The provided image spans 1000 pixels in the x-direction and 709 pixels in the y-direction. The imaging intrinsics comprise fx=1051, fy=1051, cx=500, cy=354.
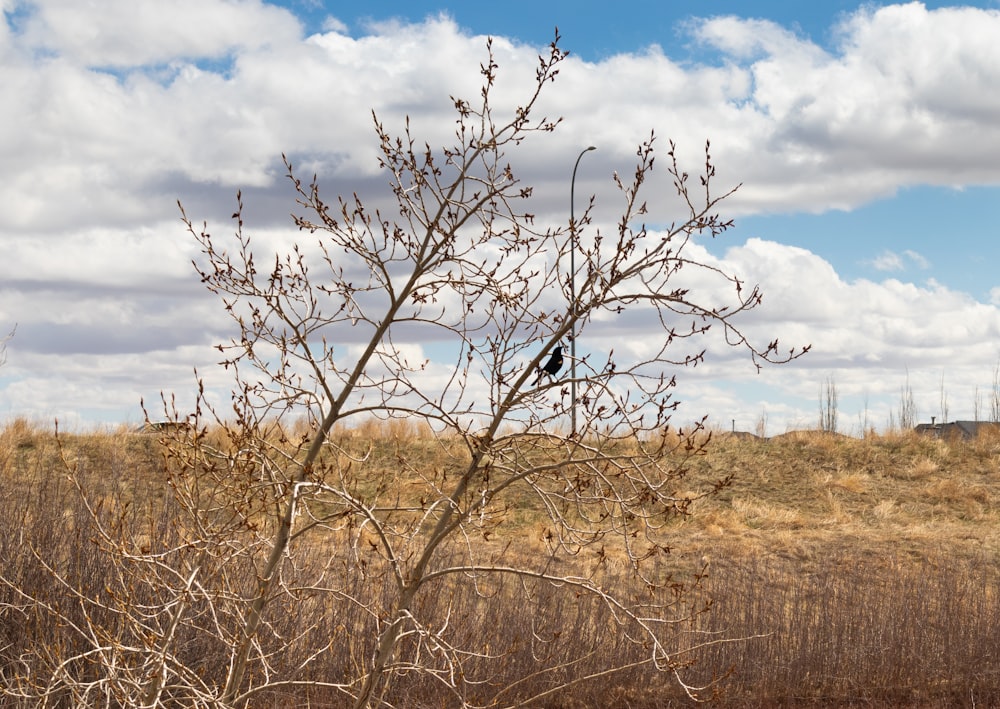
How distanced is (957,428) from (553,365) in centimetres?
2355

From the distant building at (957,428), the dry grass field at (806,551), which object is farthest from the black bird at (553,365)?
the distant building at (957,428)

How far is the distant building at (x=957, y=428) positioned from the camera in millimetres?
23484

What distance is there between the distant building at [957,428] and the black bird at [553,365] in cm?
2014

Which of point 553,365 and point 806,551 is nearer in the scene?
point 553,365

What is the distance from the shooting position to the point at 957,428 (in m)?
25.9


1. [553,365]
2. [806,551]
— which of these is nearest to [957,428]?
[806,551]

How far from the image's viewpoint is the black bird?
501 centimetres

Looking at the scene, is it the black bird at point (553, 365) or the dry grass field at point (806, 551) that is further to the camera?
the dry grass field at point (806, 551)

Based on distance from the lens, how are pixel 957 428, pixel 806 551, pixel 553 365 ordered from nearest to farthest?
pixel 553 365 < pixel 806 551 < pixel 957 428

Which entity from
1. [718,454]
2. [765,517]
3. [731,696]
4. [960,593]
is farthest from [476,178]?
[718,454]

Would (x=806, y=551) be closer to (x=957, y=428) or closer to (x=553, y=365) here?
(x=553, y=365)

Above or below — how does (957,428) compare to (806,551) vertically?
above

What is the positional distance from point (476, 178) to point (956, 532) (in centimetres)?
Result: 1404

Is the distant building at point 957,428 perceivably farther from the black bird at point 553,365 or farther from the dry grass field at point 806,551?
the black bird at point 553,365
